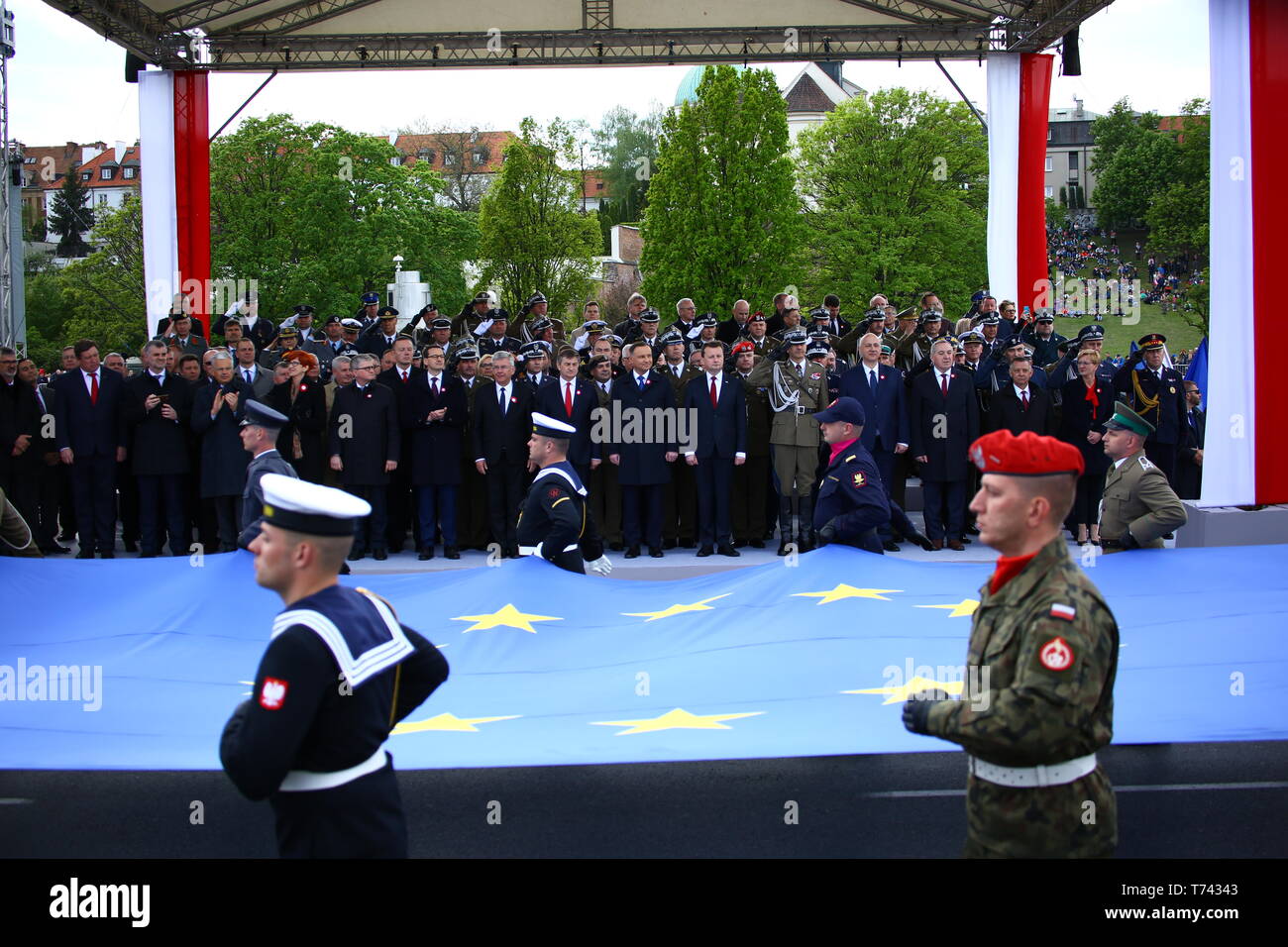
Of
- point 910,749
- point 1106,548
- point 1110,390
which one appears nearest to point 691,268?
point 1110,390

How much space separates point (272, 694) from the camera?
10.1 ft

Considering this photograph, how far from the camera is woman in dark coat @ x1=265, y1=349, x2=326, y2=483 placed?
1206 cm

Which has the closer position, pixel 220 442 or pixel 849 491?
pixel 849 491

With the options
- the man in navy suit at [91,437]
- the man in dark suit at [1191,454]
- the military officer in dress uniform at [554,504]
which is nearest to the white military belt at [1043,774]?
the military officer in dress uniform at [554,504]

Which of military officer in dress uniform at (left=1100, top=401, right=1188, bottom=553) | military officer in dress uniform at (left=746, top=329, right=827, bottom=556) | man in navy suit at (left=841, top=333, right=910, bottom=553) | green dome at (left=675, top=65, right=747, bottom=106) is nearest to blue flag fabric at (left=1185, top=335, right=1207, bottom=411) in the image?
man in navy suit at (left=841, top=333, right=910, bottom=553)

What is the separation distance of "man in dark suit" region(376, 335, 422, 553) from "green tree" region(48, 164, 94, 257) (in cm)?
7238

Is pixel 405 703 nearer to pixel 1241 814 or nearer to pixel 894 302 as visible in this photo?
pixel 1241 814

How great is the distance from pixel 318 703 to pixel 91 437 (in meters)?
9.91

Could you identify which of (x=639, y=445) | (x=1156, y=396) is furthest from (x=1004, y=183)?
(x=639, y=445)

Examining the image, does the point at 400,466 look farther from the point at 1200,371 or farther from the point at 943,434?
the point at 1200,371

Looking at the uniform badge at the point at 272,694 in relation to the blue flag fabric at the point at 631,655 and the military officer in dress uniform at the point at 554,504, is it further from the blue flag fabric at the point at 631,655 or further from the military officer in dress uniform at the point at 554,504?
the military officer in dress uniform at the point at 554,504

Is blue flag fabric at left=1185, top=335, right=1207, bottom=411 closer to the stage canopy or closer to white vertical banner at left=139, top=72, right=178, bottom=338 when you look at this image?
the stage canopy

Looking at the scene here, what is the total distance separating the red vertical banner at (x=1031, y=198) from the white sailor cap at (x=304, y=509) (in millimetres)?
15358
